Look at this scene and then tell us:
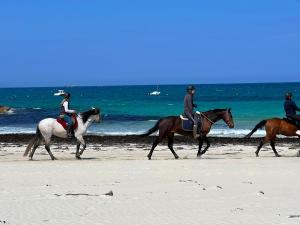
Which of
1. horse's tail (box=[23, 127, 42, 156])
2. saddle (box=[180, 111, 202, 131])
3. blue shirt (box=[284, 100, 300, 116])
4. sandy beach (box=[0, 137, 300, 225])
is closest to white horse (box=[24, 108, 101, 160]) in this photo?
horse's tail (box=[23, 127, 42, 156])

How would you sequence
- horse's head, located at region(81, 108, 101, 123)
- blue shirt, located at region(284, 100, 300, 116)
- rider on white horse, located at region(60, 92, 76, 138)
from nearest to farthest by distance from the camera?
rider on white horse, located at region(60, 92, 76, 138)
horse's head, located at region(81, 108, 101, 123)
blue shirt, located at region(284, 100, 300, 116)

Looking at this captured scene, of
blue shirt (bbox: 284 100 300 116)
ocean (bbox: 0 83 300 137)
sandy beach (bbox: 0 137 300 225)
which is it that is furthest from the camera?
ocean (bbox: 0 83 300 137)

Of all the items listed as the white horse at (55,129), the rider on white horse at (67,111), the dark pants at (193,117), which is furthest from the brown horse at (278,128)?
the rider on white horse at (67,111)

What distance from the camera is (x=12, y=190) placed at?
41.2ft

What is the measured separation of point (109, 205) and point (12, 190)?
263 cm

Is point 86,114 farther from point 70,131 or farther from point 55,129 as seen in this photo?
point 55,129

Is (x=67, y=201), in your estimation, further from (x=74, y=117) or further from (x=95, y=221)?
(x=74, y=117)

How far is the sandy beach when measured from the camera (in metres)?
9.71

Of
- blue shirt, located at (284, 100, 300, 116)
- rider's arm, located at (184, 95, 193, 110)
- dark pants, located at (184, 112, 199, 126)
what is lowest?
dark pants, located at (184, 112, 199, 126)

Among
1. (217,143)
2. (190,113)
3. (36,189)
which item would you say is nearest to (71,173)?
(36,189)

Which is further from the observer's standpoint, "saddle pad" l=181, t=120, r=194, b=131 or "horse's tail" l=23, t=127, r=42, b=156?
"saddle pad" l=181, t=120, r=194, b=131

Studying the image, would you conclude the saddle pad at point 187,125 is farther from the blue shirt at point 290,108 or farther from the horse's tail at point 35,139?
the horse's tail at point 35,139

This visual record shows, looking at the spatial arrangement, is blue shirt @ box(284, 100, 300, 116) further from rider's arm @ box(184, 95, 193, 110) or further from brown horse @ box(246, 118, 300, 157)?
rider's arm @ box(184, 95, 193, 110)

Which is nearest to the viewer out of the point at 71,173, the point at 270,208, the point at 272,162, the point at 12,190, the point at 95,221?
the point at 95,221
